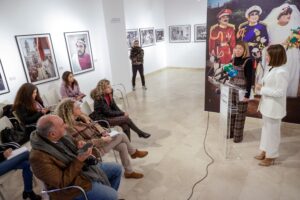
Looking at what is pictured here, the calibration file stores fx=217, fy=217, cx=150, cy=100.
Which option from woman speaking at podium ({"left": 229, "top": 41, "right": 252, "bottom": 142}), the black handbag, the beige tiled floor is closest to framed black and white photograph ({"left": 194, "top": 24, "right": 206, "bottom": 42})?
the beige tiled floor

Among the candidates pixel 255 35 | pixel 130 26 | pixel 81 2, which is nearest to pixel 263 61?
pixel 255 35

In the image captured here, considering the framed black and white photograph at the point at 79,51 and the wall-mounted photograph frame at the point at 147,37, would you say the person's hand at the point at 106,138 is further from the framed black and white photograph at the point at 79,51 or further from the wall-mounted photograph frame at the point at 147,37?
the wall-mounted photograph frame at the point at 147,37

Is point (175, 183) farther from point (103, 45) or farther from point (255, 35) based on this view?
point (103, 45)

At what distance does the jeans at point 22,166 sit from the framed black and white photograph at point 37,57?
2.59 meters

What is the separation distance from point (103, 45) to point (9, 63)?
2.62 metres

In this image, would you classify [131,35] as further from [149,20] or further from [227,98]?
[227,98]

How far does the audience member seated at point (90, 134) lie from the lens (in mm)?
2600

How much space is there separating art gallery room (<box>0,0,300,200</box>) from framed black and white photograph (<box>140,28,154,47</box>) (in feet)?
8.79

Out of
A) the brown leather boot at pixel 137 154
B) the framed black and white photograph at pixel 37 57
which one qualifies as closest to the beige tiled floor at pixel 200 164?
the brown leather boot at pixel 137 154

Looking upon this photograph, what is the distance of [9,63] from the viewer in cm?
439

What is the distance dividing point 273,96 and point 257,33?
1.76m

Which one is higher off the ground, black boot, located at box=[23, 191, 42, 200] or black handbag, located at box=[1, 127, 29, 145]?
black handbag, located at box=[1, 127, 29, 145]

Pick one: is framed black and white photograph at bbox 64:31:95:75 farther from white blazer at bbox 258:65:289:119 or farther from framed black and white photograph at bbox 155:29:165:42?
framed black and white photograph at bbox 155:29:165:42

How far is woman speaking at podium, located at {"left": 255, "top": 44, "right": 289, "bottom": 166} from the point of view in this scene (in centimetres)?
268
